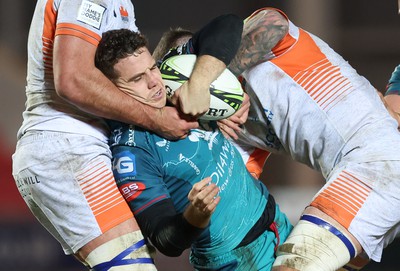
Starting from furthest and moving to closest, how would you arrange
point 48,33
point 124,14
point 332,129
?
point 332,129
point 124,14
point 48,33

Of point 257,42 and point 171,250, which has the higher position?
point 257,42

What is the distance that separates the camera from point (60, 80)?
3.95 m

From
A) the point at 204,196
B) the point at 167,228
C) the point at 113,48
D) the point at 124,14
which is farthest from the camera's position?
the point at 124,14

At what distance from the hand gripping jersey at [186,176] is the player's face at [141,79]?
15 cm

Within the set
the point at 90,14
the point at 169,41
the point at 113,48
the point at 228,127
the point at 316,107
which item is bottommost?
the point at 228,127

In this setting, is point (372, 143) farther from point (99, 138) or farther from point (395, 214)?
point (99, 138)

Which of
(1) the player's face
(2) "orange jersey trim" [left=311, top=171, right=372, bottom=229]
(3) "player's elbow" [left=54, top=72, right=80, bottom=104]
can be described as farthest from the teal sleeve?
(3) "player's elbow" [left=54, top=72, right=80, bottom=104]

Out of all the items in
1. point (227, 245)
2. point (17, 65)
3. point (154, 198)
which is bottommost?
point (17, 65)

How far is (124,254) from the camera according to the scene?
13.3 ft

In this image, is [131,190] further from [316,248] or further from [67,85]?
[316,248]

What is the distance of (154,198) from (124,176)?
173mm

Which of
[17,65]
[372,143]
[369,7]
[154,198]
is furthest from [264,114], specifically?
[369,7]

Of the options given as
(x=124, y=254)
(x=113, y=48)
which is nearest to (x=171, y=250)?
(x=124, y=254)

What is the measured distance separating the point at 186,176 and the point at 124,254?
1.39 ft
